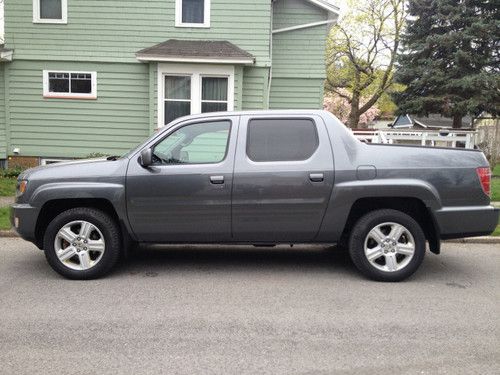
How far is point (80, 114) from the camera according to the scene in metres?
14.3

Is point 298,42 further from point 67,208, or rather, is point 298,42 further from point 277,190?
point 67,208

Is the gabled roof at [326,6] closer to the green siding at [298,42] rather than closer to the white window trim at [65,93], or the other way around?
the green siding at [298,42]

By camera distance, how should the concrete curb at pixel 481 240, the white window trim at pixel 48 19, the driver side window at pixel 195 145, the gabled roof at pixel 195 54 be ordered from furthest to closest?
the white window trim at pixel 48 19 → the gabled roof at pixel 195 54 → the concrete curb at pixel 481 240 → the driver side window at pixel 195 145

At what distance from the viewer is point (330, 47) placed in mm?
33781

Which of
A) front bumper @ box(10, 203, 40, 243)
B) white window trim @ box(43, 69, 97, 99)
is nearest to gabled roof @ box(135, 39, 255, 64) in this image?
white window trim @ box(43, 69, 97, 99)

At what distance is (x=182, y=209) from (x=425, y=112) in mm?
18431

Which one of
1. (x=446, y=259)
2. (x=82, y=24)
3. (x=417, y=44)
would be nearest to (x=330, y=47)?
(x=417, y=44)

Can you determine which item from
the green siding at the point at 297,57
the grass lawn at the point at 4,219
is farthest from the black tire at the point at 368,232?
the green siding at the point at 297,57

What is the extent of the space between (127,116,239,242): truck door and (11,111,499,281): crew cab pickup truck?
11mm

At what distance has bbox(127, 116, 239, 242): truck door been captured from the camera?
537 centimetres

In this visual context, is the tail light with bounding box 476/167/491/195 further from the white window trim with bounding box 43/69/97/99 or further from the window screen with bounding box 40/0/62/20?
the window screen with bounding box 40/0/62/20

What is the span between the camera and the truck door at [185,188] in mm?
5367

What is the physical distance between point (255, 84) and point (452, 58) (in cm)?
1040

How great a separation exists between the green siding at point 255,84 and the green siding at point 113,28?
0.34 m
